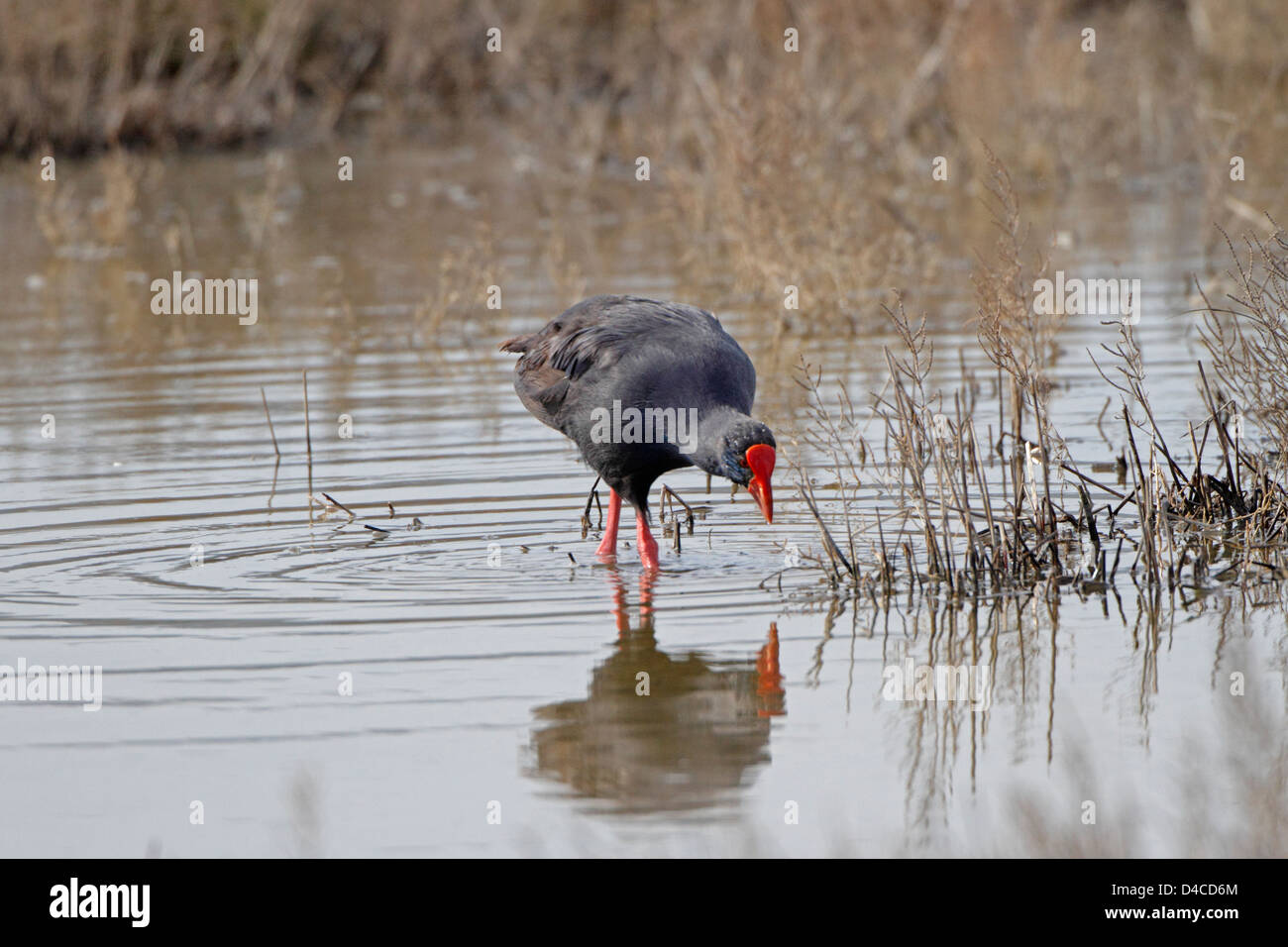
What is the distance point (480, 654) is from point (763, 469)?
1.25 m

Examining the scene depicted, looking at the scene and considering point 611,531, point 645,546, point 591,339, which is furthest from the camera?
point 611,531

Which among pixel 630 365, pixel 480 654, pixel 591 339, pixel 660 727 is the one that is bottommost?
pixel 660 727

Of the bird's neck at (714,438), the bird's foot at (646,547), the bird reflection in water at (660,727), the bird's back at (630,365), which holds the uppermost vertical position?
the bird's back at (630,365)

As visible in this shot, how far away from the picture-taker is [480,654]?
277 inches

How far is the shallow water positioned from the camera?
5512 mm

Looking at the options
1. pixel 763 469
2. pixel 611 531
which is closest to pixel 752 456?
pixel 763 469

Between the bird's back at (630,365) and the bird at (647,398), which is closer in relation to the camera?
the bird at (647,398)

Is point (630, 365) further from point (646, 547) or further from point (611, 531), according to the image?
point (611, 531)

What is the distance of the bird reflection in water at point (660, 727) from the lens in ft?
19.0

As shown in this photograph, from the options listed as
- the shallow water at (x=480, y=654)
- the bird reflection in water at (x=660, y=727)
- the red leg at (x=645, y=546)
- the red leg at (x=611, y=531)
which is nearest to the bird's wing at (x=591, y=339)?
the red leg at (x=611, y=531)

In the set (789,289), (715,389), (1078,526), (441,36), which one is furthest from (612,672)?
(441,36)

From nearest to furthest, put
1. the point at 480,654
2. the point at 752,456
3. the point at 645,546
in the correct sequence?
1. the point at 480,654
2. the point at 752,456
3. the point at 645,546

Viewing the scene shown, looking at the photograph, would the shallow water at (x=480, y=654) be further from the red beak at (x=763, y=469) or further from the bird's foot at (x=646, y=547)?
the red beak at (x=763, y=469)

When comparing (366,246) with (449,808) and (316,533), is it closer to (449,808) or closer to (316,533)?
(316,533)
